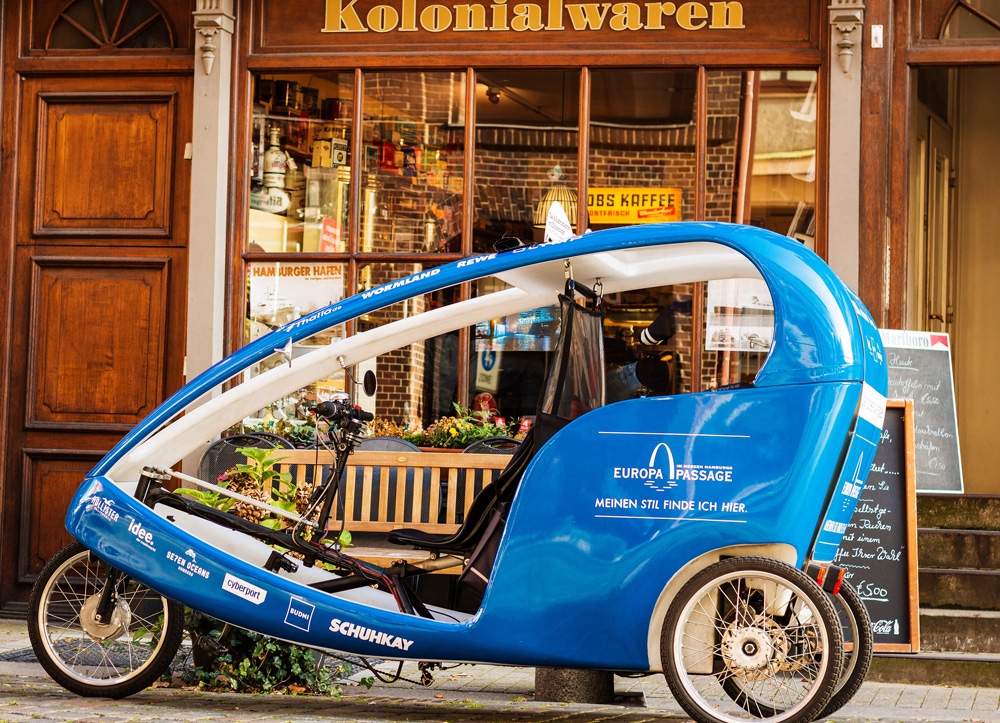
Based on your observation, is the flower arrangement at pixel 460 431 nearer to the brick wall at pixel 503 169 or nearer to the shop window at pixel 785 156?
the brick wall at pixel 503 169

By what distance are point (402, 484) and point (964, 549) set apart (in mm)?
3315

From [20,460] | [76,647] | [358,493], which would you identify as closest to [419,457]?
[358,493]

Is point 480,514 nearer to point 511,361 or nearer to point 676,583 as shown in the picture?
point 676,583

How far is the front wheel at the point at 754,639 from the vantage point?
13.0 ft

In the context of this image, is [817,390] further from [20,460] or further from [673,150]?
[20,460]

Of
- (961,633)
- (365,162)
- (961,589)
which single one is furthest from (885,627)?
(365,162)

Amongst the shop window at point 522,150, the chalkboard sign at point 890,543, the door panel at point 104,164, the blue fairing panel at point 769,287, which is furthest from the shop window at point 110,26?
the chalkboard sign at point 890,543

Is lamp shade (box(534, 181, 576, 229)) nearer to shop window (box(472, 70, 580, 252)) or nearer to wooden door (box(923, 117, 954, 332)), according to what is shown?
shop window (box(472, 70, 580, 252))

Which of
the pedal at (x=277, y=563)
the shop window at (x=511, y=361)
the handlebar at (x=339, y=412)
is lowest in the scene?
the pedal at (x=277, y=563)

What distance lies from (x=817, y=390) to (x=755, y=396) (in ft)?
0.71

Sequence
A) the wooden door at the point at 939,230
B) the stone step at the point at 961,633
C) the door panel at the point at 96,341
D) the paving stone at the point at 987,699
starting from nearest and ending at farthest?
the paving stone at the point at 987,699
the stone step at the point at 961,633
the door panel at the point at 96,341
the wooden door at the point at 939,230

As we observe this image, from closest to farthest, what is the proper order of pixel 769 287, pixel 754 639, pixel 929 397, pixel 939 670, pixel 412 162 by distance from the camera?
pixel 754 639
pixel 769 287
pixel 939 670
pixel 929 397
pixel 412 162

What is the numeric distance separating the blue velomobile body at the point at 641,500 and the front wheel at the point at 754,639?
102mm

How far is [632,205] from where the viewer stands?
7.37 meters
